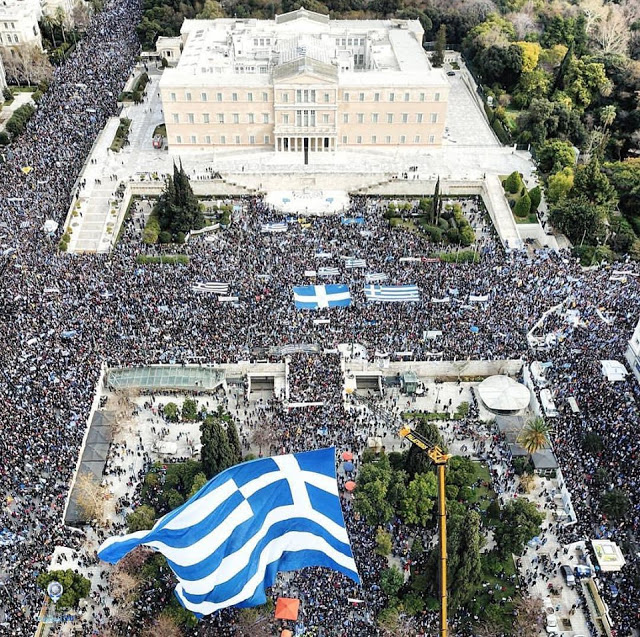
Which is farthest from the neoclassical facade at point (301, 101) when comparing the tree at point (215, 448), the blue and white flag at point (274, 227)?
the tree at point (215, 448)

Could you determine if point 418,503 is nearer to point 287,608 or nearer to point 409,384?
point 287,608

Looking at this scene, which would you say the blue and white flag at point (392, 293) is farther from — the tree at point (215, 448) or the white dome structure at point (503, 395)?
the tree at point (215, 448)

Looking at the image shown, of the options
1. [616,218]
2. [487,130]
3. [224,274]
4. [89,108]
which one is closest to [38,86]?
[89,108]

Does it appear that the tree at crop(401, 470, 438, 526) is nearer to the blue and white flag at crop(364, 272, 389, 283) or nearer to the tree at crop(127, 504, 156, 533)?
the tree at crop(127, 504, 156, 533)

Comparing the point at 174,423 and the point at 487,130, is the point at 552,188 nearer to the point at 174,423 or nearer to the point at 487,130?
the point at 487,130

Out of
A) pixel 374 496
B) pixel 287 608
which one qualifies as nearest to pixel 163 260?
pixel 374 496

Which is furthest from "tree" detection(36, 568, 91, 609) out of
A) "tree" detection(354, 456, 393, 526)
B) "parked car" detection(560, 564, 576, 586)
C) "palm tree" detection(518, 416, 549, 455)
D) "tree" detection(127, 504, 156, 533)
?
"palm tree" detection(518, 416, 549, 455)
